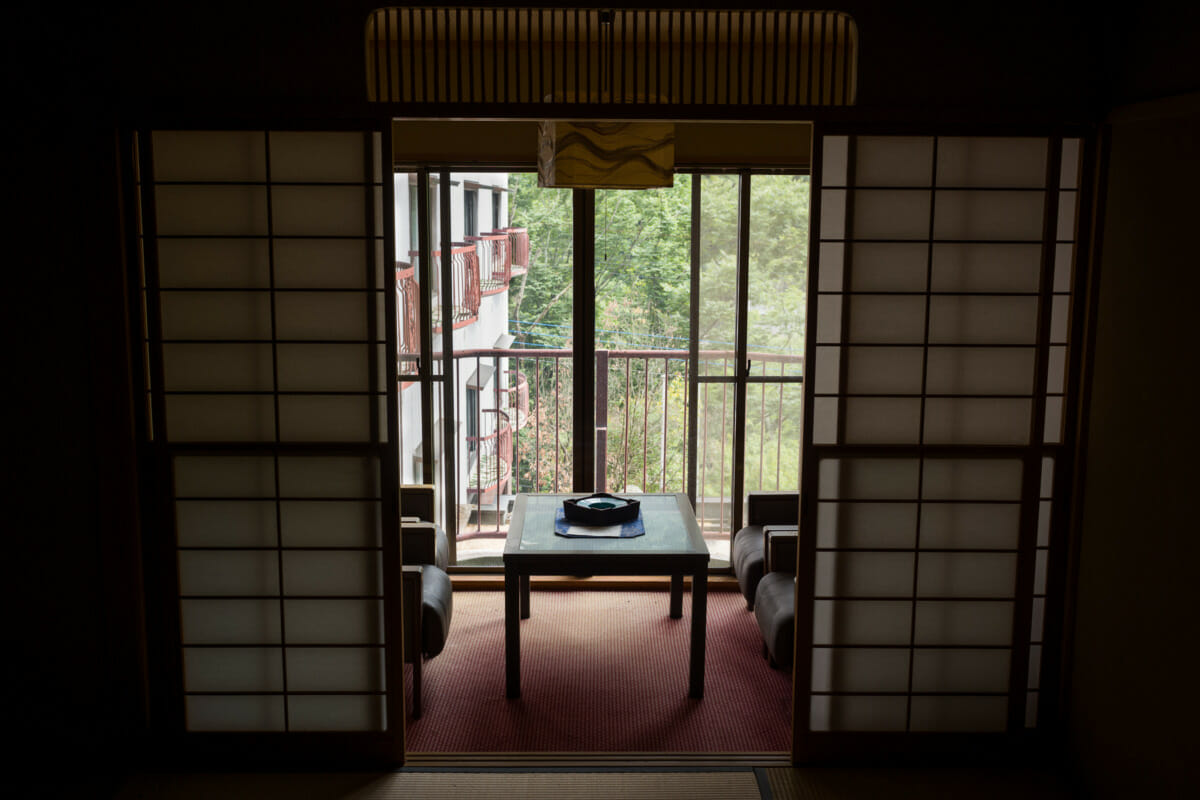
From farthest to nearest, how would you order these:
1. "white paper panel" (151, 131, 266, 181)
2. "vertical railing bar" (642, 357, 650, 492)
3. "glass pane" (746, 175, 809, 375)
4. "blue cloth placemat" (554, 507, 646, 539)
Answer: "vertical railing bar" (642, 357, 650, 492) → "glass pane" (746, 175, 809, 375) → "blue cloth placemat" (554, 507, 646, 539) → "white paper panel" (151, 131, 266, 181)

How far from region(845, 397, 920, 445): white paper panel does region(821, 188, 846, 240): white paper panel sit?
570mm

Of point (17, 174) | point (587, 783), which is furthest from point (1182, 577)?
point (17, 174)

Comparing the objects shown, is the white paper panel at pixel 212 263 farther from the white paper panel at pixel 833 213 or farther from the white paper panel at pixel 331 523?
the white paper panel at pixel 833 213

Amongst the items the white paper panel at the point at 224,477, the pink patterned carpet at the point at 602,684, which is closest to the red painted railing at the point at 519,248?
the pink patterned carpet at the point at 602,684

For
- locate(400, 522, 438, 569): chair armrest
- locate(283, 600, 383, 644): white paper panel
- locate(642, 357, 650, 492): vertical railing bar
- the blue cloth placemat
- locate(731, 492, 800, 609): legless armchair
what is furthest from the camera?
locate(642, 357, 650, 492): vertical railing bar

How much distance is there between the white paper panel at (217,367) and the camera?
10.5 ft

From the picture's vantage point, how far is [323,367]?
3225 mm

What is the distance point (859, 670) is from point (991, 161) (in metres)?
1.83

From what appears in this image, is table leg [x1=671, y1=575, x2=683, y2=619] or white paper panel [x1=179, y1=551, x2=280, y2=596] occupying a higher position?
white paper panel [x1=179, y1=551, x2=280, y2=596]

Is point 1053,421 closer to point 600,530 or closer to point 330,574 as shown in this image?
point 600,530

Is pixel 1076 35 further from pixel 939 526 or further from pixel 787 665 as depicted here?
pixel 787 665

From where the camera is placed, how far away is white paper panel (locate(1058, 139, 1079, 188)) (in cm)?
317

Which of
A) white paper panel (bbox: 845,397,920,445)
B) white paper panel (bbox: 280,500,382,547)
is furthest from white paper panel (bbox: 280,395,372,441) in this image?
white paper panel (bbox: 845,397,920,445)

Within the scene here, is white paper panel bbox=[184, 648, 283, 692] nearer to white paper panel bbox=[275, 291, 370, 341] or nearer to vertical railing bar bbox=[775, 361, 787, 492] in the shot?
white paper panel bbox=[275, 291, 370, 341]
